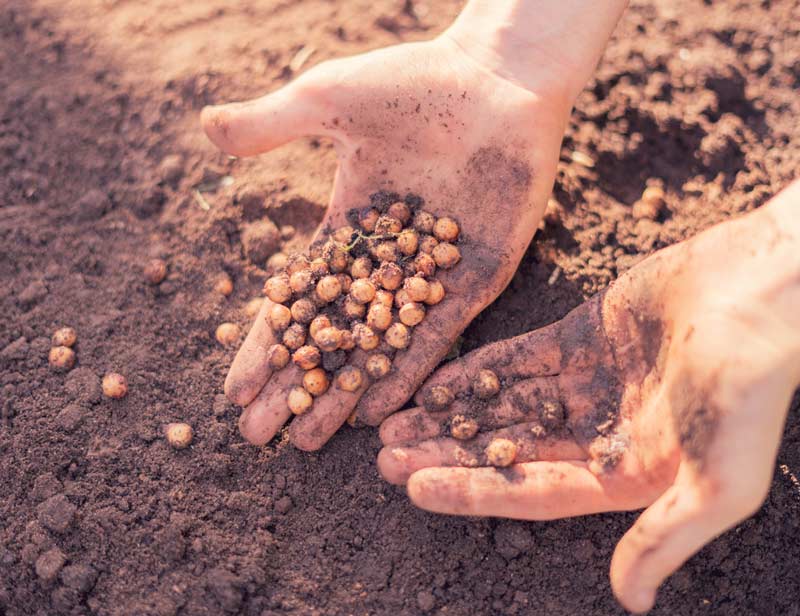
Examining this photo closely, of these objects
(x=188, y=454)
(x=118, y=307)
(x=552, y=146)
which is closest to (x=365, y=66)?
(x=552, y=146)

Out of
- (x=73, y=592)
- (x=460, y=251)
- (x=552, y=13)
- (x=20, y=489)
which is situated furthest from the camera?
(x=552, y=13)

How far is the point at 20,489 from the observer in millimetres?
2807

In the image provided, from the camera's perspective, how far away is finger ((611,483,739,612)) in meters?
1.98

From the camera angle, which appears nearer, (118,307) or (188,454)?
(188,454)

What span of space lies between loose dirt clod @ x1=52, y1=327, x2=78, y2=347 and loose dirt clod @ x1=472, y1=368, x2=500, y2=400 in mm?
1808

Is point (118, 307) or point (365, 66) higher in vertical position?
point (365, 66)

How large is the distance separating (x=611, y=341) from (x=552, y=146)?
0.96m

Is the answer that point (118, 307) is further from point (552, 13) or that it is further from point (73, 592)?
point (552, 13)

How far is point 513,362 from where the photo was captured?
2795 millimetres

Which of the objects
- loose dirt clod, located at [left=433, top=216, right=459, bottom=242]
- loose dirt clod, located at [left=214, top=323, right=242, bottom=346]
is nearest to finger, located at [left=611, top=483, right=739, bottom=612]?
loose dirt clod, located at [left=433, top=216, right=459, bottom=242]

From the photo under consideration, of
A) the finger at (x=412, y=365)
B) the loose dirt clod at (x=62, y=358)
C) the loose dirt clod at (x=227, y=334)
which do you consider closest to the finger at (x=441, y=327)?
the finger at (x=412, y=365)

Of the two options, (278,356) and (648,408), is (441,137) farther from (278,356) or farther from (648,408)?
(648,408)

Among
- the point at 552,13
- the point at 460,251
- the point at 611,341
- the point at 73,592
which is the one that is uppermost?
the point at 552,13

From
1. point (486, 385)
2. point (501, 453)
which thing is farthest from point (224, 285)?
point (501, 453)
